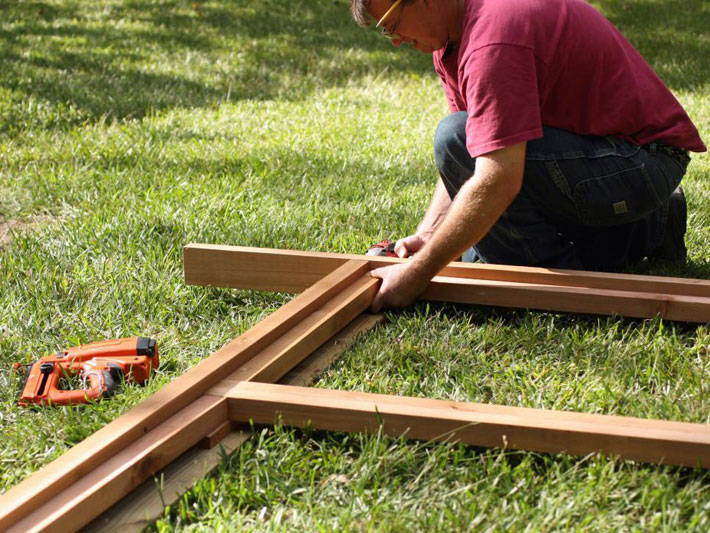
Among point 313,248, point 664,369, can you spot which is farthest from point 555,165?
point 313,248

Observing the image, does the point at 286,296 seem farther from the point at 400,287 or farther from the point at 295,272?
the point at 400,287

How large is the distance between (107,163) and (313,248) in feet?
5.31

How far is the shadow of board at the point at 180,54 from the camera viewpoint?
19.6ft

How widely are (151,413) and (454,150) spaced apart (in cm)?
137

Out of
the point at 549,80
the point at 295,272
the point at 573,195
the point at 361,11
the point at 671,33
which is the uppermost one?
the point at 361,11

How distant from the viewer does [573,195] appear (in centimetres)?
273

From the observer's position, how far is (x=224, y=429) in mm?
1967

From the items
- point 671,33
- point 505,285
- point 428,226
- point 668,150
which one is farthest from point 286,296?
point 671,33

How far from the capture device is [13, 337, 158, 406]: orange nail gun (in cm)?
215

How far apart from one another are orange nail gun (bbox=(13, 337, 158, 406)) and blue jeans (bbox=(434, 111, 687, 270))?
46.0 inches

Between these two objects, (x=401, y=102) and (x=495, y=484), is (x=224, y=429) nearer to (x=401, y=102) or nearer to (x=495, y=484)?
(x=495, y=484)

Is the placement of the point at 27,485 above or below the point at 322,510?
above

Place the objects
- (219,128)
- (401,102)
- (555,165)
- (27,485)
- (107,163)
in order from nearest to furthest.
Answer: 1. (27,485)
2. (555,165)
3. (107,163)
4. (219,128)
5. (401,102)

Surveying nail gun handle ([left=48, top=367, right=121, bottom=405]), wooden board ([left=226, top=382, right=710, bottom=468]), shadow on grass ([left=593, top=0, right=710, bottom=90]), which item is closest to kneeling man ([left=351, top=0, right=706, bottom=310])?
wooden board ([left=226, top=382, right=710, bottom=468])
